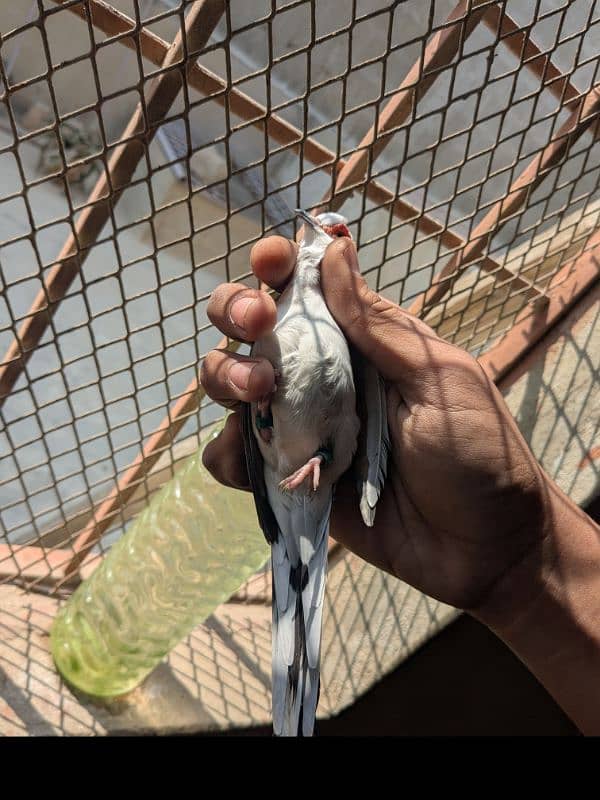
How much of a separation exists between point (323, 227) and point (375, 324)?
267 mm

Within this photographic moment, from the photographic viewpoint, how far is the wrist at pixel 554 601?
3.27 feet

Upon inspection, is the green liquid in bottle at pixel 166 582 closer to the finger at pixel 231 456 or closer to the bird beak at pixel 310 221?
the finger at pixel 231 456

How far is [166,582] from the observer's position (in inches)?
54.6

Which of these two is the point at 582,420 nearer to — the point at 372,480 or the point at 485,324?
the point at 485,324

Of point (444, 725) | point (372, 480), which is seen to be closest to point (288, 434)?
point (372, 480)

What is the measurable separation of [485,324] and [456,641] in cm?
67

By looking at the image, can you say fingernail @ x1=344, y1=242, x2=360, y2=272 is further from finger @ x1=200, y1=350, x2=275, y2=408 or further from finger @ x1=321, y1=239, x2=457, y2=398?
finger @ x1=200, y1=350, x2=275, y2=408

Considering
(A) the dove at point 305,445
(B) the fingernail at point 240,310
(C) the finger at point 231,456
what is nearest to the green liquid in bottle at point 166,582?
(C) the finger at point 231,456

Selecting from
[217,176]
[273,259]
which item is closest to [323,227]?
[273,259]

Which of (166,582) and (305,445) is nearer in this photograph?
(305,445)

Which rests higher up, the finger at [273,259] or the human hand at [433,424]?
the finger at [273,259]

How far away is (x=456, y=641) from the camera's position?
5.24ft

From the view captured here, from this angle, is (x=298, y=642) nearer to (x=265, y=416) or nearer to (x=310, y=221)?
(x=265, y=416)

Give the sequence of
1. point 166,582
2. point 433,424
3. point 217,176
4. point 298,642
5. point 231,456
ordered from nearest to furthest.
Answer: point 298,642 → point 433,424 → point 231,456 → point 166,582 → point 217,176
